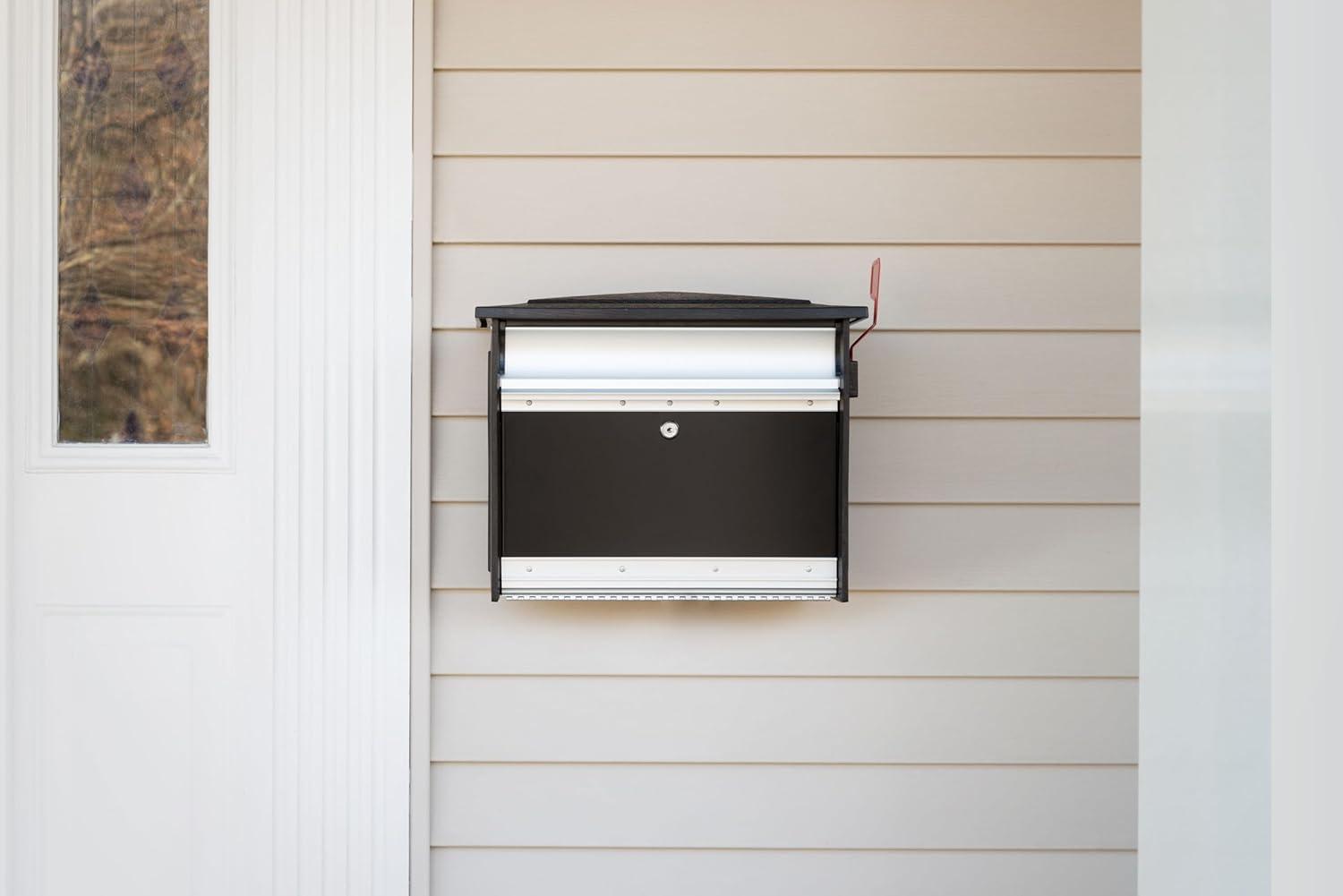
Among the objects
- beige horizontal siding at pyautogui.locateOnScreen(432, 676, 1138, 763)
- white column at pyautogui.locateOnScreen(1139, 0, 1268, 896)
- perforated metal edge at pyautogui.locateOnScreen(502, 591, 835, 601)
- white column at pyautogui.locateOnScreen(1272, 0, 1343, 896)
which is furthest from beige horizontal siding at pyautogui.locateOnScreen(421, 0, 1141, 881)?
white column at pyautogui.locateOnScreen(1272, 0, 1343, 896)

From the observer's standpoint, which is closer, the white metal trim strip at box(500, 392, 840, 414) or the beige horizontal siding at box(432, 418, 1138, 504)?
the white metal trim strip at box(500, 392, 840, 414)

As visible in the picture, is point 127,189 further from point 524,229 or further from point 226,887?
point 226,887

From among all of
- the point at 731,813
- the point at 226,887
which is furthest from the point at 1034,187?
the point at 226,887

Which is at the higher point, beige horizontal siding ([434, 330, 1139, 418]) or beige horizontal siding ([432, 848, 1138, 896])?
beige horizontal siding ([434, 330, 1139, 418])

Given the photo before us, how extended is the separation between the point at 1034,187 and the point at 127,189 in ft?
4.78

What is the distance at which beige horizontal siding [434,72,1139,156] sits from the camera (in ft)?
5.06

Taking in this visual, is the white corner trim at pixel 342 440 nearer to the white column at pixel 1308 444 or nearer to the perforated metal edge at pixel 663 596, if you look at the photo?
the perforated metal edge at pixel 663 596

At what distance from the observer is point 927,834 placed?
5.14ft

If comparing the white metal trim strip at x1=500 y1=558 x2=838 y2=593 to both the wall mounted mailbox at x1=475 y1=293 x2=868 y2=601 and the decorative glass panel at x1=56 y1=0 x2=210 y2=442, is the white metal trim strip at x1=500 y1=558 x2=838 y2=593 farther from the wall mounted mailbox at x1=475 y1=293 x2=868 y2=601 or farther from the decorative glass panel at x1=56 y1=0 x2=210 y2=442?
the decorative glass panel at x1=56 y1=0 x2=210 y2=442

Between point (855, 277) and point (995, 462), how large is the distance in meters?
0.37

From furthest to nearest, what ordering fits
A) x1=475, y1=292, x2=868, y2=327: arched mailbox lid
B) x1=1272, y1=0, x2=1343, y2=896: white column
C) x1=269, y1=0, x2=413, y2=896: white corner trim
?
1. x1=269, y1=0, x2=413, y2=896: white corner trim
2. x1=475, y1=292, x2=868, y2=327: arched mailbox lid
3. x1=1272, y1=0, x2=1343, y2=896: white column

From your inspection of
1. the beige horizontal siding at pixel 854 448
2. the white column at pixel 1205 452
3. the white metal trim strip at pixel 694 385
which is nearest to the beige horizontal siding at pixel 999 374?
the beige horizontal siding at pixel 854 448

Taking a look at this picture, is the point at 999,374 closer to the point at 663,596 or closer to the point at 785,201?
the point at 785,201

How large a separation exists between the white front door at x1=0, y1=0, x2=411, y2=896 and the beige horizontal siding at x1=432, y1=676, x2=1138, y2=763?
0.52 ft
